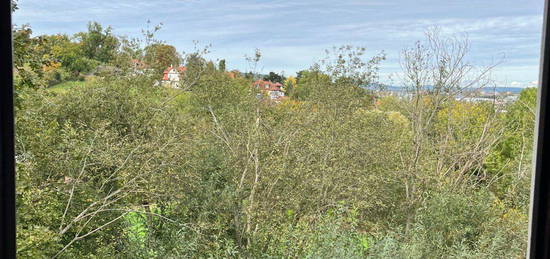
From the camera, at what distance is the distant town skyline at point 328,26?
8.66ft

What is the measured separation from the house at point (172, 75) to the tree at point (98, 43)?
318 mm

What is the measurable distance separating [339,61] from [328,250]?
114 centimetres

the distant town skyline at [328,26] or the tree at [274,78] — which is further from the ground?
the distant town skyline at [328,26]

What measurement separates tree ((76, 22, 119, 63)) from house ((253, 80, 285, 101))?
2.87ft

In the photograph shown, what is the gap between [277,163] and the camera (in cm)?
279

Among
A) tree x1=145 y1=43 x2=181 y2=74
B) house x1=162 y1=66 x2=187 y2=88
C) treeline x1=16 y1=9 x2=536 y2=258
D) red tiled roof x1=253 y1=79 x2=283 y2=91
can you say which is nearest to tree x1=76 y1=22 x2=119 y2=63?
treeline x1=16 y1=9 x2=536 y2=258

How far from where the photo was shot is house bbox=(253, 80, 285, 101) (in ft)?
9.48

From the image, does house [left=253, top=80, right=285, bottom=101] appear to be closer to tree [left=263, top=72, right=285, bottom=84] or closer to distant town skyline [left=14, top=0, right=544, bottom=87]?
tree [left=263, top=72, right=285, bottom=84]

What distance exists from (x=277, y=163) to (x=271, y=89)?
476 mm

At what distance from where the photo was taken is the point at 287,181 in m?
2.79

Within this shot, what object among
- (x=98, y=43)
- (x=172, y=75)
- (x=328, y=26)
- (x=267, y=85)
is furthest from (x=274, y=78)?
(x=98, y=43)

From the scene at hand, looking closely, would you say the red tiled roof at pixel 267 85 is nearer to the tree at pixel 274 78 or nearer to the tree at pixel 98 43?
the tree at pixel 274 78

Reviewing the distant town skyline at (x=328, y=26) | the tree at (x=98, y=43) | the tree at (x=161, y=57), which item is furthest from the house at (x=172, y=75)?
the tree at (x=98, y=43)

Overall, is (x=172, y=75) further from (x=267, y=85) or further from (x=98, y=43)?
(x=267, y=85)
